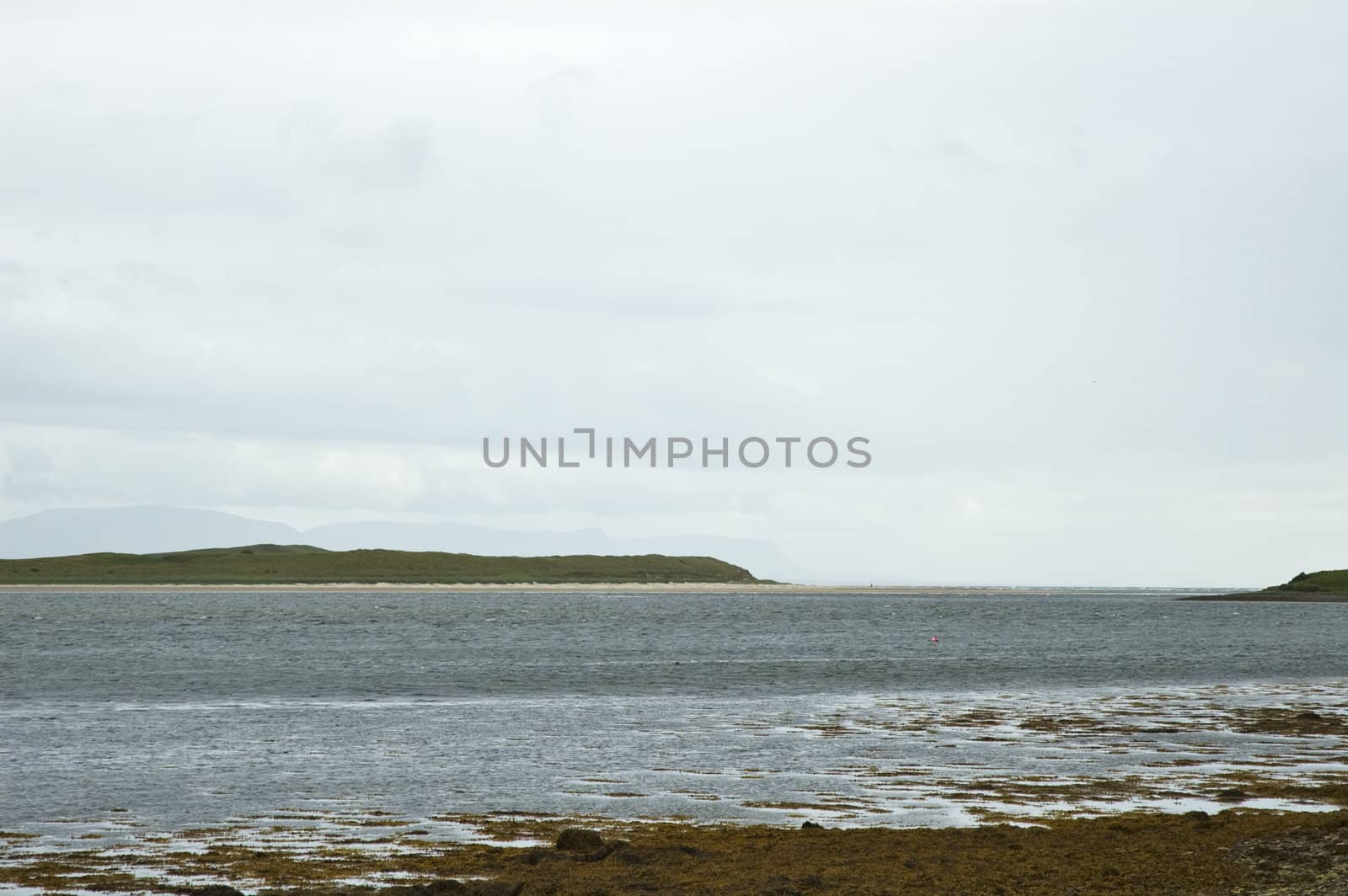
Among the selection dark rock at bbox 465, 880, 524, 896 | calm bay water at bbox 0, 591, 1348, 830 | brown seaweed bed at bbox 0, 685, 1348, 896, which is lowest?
calm bay water at bbox 0, 591, 1348, 830

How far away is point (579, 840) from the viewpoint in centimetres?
2119

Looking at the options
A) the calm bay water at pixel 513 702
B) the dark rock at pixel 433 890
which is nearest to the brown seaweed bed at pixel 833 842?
the dark rock at pixel 433 890

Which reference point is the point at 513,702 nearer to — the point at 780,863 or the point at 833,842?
the point at 833,842

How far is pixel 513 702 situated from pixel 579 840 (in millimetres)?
27178

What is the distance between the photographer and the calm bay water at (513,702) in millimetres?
28344

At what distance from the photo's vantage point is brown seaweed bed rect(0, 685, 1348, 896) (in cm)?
1878

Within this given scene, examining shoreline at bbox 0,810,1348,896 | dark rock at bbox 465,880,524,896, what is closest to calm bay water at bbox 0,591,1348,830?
shoreline at bbox 0,810,1348,896

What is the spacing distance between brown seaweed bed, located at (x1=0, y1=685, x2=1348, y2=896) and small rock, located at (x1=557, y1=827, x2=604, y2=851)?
0.31ft

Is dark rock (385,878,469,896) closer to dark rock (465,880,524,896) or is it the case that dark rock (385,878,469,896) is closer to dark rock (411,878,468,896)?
dark rock (411,878,468,896)

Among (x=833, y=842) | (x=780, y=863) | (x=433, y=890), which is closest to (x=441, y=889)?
(x=433, y=890)

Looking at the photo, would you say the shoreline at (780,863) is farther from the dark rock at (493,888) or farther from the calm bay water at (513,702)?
the calm bay water at (513,702)

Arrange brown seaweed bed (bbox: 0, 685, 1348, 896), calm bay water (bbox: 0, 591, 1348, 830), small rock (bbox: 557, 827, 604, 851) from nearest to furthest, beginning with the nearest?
brown seaweed bed (bbox: 0, 685, 1348, 896)
small rock (bbox: 557, 827, 604, 851)
calm bay water (bbox: 0, 591, 1348, 830)

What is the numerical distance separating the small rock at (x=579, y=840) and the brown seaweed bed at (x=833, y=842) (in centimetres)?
10

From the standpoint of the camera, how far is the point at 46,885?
1902 centimetres
